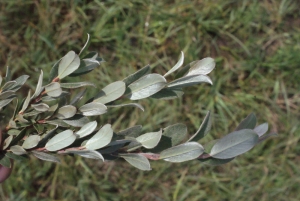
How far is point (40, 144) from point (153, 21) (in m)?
1.39

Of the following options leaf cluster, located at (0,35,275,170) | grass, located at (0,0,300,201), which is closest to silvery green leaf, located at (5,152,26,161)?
leaf cluster, located at (0,35,275,170)

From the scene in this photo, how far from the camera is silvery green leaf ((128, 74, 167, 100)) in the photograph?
0.70m

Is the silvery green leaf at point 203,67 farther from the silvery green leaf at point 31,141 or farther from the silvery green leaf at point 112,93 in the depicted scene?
the silvery green leaf at point 31,141

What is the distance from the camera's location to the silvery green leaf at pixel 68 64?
0.71 m

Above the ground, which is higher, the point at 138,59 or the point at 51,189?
the point at 138,59

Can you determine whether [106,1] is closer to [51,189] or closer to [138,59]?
[138,59]

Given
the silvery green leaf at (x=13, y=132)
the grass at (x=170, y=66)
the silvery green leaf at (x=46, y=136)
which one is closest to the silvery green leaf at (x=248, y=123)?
the silvery green leaf at (x=46, y=136)

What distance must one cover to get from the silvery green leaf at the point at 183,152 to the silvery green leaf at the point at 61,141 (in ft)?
0.50

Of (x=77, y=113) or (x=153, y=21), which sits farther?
(x=153, y=21)

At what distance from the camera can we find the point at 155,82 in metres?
0.71

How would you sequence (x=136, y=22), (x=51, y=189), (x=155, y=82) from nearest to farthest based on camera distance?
Result: (x=155, y=82)
(x=51, y=189)
(x=136, y=22)

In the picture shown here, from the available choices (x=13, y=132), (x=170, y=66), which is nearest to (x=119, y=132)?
(x=13, y=132)

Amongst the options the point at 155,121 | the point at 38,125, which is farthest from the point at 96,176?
the point at 38,125

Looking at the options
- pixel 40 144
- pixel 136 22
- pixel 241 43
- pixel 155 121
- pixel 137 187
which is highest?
pixel 40 144
